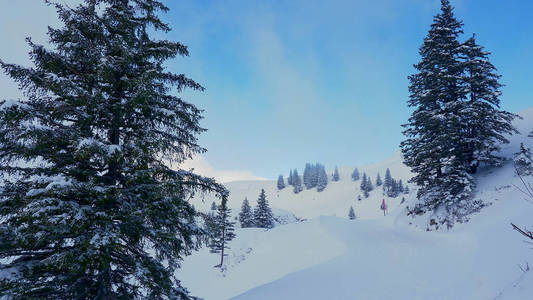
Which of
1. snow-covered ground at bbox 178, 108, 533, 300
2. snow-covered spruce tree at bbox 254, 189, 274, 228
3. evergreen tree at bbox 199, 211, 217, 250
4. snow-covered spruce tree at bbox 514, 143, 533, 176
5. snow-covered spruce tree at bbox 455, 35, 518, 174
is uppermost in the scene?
snow-covered spruce tree at bbox 455, 35, 518, 174

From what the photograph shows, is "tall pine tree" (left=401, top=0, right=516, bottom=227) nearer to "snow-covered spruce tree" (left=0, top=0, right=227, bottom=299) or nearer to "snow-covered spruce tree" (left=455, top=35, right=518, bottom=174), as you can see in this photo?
"snow-covered spruce tree" (left=455, top=35, right=518, bottom=174)

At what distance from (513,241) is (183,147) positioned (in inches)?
462

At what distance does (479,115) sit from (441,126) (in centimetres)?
228

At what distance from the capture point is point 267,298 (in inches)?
358

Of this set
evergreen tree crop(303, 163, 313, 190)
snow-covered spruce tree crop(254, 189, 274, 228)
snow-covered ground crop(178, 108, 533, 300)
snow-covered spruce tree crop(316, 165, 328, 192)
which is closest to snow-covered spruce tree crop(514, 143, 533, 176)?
snow-covered ground crop(178, 108, 533, 300)

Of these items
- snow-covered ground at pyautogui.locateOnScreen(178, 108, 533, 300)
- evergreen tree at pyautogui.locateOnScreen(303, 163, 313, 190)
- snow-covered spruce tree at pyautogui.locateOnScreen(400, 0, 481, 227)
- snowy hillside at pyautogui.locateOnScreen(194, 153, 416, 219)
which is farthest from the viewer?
evergreen tree at pyautogui.locateOnScreen(303, 163, 313, 190)

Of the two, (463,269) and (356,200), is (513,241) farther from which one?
(356,200)

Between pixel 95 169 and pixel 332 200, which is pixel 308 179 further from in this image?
pixel 95 169

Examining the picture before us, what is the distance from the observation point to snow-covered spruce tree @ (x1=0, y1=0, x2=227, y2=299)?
485 centimetres

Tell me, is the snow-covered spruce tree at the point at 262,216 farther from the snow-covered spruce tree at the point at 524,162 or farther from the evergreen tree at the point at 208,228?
the evergreen tree at the point at 208,228

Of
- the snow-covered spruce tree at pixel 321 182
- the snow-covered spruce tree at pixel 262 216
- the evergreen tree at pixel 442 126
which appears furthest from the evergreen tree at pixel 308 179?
the evergreen tree at pixel 442 126

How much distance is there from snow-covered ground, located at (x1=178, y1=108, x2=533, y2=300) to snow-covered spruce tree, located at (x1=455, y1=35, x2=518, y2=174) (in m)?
1.62

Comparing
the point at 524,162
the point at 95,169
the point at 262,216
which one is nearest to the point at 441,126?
the point at 524,162

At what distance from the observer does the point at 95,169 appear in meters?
6.08
